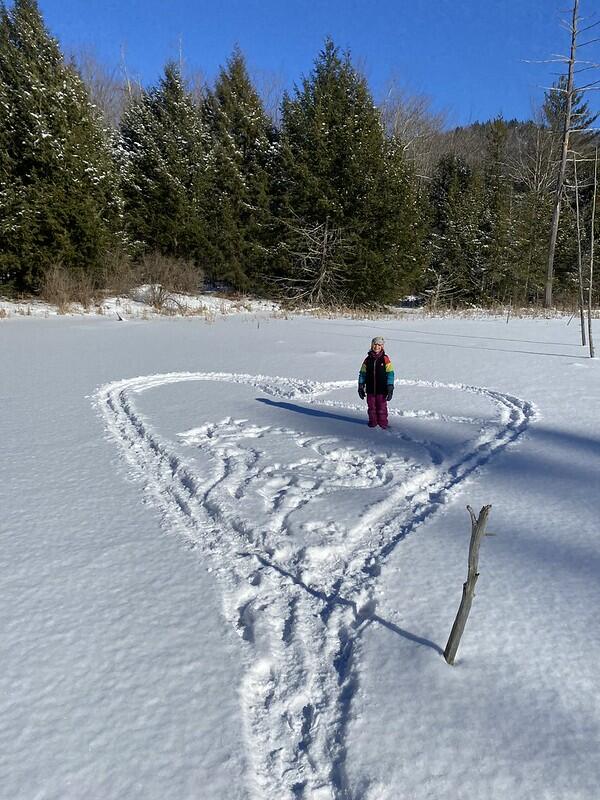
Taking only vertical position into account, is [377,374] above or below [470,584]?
above

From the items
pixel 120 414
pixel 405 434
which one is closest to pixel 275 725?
pixel 405 434

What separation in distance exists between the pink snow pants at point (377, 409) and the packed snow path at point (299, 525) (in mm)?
156

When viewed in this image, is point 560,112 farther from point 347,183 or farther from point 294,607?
point 294,607

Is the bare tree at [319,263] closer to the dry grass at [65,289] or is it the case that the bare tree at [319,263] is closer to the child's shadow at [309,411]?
the dry grass at [65,289]

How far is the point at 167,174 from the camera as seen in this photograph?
1920cm

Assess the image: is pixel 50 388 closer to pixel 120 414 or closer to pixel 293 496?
pixel 120 414

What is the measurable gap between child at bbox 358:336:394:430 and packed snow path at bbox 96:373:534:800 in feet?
0.61

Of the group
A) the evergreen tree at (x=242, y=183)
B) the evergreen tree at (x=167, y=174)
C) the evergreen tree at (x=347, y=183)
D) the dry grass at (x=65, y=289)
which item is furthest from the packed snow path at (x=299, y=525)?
the evergreen tree at (x=167, y=174)

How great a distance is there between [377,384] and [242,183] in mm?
18057

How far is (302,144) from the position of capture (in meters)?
18.6

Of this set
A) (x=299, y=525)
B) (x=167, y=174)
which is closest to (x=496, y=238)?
(x=167, y=174)

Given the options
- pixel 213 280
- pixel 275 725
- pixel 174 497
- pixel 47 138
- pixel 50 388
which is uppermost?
pixel 47 138

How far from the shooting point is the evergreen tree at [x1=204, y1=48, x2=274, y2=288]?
65.3 ft

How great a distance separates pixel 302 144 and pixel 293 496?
731 inches
